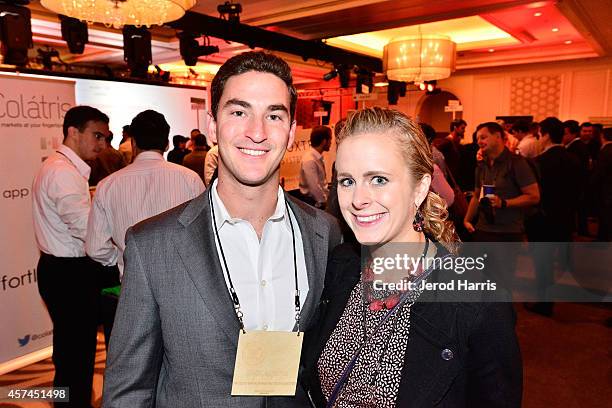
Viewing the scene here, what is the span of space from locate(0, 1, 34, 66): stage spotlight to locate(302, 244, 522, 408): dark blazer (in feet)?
14.7

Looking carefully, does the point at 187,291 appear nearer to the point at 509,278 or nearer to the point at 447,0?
the point at 509,278

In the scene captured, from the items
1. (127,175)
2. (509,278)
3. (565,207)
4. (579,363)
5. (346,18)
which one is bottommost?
(579,363)

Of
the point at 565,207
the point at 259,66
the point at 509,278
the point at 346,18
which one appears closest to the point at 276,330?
the point at 259,66

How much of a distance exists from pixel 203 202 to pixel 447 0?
17.9 feet

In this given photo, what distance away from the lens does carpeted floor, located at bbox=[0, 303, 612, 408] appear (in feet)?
9.59

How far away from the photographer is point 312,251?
1414 mm

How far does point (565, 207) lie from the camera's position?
4473 mm

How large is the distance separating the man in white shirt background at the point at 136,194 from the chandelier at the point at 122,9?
3.22ft

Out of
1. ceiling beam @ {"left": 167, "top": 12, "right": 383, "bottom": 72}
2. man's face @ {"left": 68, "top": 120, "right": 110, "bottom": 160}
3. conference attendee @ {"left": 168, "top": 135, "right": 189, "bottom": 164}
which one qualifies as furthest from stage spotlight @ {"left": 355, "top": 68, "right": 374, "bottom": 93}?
→ man's face @ {"left": 68, "top": 120, "right": 110, "bottom": 160}

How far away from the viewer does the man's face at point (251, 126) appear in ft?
4.22

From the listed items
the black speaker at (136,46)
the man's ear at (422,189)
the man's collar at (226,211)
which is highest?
the black speaker at (136,46)

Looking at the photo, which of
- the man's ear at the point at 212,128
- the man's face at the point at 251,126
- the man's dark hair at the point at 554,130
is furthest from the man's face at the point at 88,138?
the man's dark hair at the point at 554,130

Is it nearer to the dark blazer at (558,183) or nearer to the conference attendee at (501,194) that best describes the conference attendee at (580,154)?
the dark blazer at (558,183)

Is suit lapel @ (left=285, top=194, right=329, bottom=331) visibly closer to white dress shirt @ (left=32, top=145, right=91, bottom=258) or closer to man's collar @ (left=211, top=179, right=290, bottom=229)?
man's collar @ (left=211, top=179, right=290, bottom=229)
